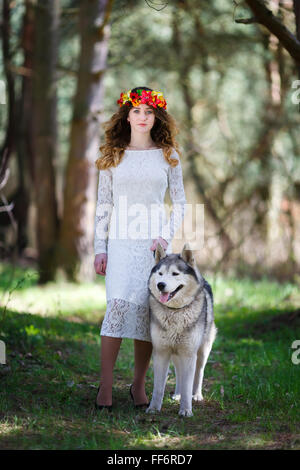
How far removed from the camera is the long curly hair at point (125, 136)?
4.68 m

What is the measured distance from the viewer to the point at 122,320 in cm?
447

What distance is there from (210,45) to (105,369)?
33.3 ft

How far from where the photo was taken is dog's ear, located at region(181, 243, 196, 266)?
4.41m

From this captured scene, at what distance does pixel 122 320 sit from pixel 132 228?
0.72 m

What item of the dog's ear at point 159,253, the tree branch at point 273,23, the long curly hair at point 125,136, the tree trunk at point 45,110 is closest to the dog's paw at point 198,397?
the dog's ear at point 159,253

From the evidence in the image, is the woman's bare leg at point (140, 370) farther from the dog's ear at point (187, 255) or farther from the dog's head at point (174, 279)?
the dog's ear at point (187, 255)

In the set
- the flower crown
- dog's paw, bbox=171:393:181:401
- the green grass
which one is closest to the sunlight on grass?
the green grass

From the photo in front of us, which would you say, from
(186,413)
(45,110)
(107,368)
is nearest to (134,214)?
(107,368)

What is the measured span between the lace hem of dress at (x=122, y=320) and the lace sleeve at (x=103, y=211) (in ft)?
1.62

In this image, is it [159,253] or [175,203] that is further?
[175,203]

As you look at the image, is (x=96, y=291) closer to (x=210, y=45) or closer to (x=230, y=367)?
(x=230, y=367)

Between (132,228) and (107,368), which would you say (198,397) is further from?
(132,228)

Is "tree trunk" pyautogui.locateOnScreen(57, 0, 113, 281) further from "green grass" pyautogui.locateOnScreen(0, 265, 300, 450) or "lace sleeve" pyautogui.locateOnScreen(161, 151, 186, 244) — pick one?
"lace sleeve" pyautogui.locateOnScreen(161, 151, 186, 244)

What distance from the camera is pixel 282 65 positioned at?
12.0 metres
